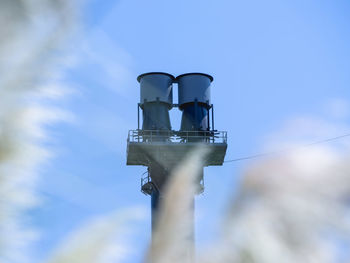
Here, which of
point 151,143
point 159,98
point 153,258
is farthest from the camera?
point 159,98

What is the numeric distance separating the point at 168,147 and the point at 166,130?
2956 millimetres

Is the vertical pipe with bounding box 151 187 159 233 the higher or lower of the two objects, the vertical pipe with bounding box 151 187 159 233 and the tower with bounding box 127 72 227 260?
the lower

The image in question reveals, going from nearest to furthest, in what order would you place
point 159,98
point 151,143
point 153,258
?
point 153,258 < point 151,143 < point 159,98

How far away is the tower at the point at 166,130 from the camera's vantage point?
209 ft

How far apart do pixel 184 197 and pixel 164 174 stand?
360 cm

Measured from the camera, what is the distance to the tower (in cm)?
6372

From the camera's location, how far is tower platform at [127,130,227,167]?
63219 mm

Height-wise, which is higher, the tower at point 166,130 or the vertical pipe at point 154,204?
the tower at point 166,130

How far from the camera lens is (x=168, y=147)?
208 feet

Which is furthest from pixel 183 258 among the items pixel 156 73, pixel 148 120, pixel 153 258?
pixel 156 73

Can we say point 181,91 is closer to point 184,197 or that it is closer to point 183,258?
point 184,197

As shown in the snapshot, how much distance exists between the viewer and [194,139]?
65.2m

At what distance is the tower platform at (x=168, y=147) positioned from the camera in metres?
63.2

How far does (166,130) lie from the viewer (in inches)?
2581
